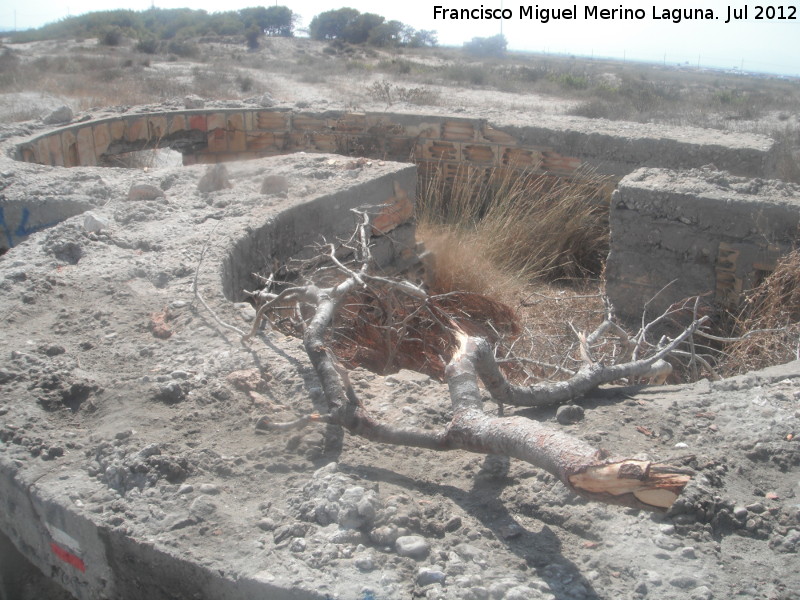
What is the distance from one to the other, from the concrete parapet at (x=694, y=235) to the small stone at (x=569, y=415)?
8.15ft

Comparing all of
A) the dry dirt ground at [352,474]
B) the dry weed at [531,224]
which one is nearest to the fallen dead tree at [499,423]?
the dry dirt ground at [352,474]

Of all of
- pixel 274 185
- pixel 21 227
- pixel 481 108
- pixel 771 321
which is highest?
pixel 481 108

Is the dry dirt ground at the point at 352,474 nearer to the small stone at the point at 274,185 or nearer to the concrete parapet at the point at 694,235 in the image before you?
the small stone at the point at 274,185

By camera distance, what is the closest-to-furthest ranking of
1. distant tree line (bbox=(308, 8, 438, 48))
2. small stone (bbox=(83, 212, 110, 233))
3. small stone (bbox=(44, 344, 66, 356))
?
small stone (bbox=(44, 344, 66, 356)) → small stone (bbox=(83, 212, 110, 233)) → distant tree line (bbox=(308, 8, 438, 48))

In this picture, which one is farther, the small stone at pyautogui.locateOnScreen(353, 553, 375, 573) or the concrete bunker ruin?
the concrete bunker ruin

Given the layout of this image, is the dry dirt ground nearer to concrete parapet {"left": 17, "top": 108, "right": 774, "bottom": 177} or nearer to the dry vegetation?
the dry vegetation

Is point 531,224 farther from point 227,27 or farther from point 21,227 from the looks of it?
point 227,27

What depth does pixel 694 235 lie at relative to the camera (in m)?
5.09

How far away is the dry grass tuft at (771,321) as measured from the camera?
378 centimetres

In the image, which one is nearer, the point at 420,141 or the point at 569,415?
the point at 569,415

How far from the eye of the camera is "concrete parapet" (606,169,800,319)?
189 inches

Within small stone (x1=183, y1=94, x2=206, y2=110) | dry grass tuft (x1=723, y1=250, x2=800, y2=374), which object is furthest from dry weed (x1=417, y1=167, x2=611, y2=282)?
small stone (x1=183, y1=94, x2=206, y2=110)

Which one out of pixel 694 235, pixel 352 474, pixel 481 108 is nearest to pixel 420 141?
pixel 481 108

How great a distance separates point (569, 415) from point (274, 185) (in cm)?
317
